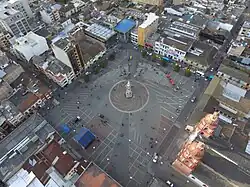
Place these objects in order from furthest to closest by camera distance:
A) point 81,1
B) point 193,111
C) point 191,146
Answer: point 81,1 < point 193,111 < point 191,146

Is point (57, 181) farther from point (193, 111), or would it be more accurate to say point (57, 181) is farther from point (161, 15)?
point (161, 15)

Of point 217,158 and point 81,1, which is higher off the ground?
point 81,1

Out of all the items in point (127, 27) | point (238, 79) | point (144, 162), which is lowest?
point (144, 162)

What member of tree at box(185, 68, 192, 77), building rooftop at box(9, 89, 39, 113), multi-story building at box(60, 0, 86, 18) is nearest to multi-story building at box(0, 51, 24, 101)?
building rooftop at box(9, 89, 39, 113)

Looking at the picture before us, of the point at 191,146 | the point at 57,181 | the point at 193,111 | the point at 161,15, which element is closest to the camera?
the point at 191,146

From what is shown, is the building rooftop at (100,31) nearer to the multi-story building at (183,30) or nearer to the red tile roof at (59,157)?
the multi-story building at (183,30)

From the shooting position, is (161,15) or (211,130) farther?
(161,15)

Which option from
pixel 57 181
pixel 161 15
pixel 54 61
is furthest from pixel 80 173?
pixel 161 15
